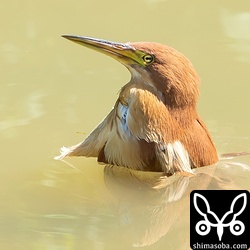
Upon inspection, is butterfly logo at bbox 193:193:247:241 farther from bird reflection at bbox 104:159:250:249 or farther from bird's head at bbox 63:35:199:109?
bird's head at bbox 63:35:199:109

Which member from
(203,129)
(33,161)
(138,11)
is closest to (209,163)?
(203,129)

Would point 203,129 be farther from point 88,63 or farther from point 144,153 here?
point 88,63

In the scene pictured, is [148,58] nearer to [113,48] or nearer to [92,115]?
[113,48]

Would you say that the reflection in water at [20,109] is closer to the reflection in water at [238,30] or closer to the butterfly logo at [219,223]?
the butterfly logo at [219,223]

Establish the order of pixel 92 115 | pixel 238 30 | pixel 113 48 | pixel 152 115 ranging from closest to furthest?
pixel 152 115, pixel 113 48, pixel 92 115, pixel 238 30

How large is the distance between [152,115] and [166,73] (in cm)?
26

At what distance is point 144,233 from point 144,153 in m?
0.66

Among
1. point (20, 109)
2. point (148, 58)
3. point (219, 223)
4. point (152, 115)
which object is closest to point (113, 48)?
point (148, 58)

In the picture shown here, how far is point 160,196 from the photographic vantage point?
5.64m

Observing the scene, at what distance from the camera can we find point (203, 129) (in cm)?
590

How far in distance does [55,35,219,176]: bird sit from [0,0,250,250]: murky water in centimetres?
16

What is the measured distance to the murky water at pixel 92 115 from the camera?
5184 millimetres

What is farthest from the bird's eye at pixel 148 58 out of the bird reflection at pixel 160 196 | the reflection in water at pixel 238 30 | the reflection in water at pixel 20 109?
the reflection in water at pixel 238 30

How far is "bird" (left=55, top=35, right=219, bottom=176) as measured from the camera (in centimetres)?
557
